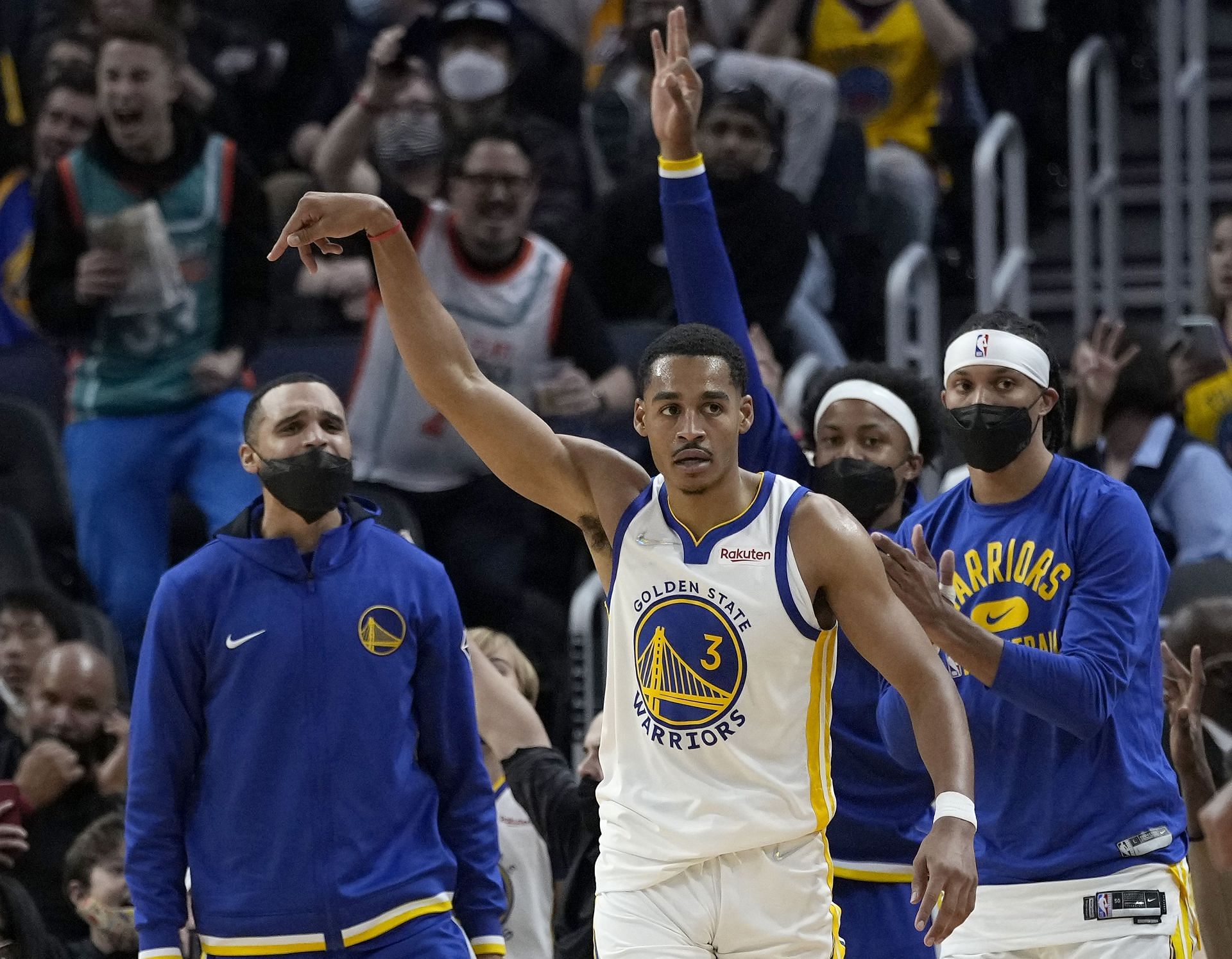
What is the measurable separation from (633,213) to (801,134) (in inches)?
36.1

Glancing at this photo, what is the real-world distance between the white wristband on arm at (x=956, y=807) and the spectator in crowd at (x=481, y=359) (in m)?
3.60

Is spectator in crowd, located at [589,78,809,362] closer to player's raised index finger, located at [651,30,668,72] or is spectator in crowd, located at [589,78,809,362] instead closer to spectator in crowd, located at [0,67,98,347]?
player's raised index finger, located at [651,30,668,72]

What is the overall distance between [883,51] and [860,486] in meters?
4.71

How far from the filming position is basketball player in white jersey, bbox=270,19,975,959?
389cm

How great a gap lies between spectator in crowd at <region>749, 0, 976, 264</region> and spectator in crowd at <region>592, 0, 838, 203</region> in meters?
0.57

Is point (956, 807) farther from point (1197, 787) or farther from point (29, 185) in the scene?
point (29, 185)

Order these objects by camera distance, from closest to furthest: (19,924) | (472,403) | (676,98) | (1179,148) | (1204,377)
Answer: (472,403), (676,98), (19,924), (1204,377), (1179,148)

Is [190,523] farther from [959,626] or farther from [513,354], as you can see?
[959,626]

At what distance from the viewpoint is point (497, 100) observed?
857 centimetres

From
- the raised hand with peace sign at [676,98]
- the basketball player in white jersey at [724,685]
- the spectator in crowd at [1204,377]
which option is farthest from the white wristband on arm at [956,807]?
the spectator in crowd at [1204,377]

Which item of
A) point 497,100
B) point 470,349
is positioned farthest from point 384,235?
point 497,100

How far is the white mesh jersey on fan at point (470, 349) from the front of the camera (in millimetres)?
7387

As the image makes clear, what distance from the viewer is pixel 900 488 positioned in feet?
16.6

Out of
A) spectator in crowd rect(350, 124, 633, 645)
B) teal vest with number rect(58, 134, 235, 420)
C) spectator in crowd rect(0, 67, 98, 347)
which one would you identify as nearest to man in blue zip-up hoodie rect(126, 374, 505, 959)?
spectator in crowd rect(350, 124, 633, 645)
